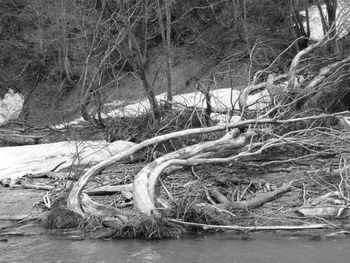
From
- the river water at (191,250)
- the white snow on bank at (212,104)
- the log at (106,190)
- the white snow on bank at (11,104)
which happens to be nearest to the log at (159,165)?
the river water at (191,250)

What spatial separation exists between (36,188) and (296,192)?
13.9 ft

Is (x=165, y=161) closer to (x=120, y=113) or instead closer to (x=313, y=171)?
(x=313, y=171)

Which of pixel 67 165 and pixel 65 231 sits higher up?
pixel 67 165

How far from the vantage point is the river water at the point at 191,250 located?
6.00m

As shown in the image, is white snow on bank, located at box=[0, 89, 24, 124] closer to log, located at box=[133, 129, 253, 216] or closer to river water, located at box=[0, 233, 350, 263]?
log, located at box=[133, 129, 253, 216]

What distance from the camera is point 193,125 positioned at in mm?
10828

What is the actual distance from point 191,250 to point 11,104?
1987cm

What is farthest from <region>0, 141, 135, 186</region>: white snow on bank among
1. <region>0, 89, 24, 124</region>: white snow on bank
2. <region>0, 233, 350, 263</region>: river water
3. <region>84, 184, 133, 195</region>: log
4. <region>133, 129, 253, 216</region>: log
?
<region>0, 89, 24, 124</region>: white snow on bank

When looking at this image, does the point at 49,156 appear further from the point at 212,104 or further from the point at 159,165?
the point at 159,165

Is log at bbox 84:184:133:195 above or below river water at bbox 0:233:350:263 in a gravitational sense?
above

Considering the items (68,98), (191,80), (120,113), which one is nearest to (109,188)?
(120,113)

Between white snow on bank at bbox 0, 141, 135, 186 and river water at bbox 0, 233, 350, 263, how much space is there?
322 cm

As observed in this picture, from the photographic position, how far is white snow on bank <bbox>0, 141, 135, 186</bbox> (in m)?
10.3

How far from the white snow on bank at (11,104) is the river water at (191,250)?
16507mm
